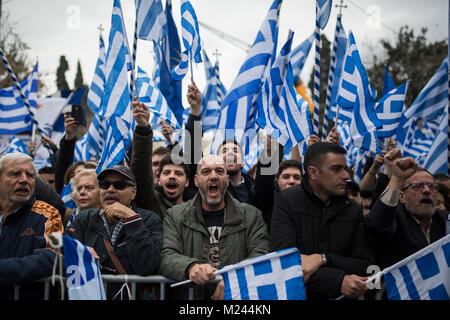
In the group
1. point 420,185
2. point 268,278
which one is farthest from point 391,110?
point 268,278

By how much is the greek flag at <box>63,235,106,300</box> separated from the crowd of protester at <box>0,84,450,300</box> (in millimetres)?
247

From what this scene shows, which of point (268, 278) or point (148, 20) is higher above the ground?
point (148, 20)

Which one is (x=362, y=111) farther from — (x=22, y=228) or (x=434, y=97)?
(x=22, y=228)

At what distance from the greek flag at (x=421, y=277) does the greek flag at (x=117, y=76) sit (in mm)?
3482

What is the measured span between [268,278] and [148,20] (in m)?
3.40

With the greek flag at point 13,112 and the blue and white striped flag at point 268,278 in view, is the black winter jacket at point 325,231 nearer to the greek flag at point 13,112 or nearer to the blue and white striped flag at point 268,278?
the blue and white striped flag at point 268,278

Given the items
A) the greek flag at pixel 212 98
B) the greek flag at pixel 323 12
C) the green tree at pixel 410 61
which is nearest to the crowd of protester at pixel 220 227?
the greek flag at pixel 323 12

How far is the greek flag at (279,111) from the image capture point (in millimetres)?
5137

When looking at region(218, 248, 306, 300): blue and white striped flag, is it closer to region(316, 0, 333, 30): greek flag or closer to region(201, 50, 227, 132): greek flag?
region(316, 0, 333, 30): greek flag

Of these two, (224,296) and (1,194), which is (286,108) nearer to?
(224,296)

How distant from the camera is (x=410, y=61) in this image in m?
26.4
